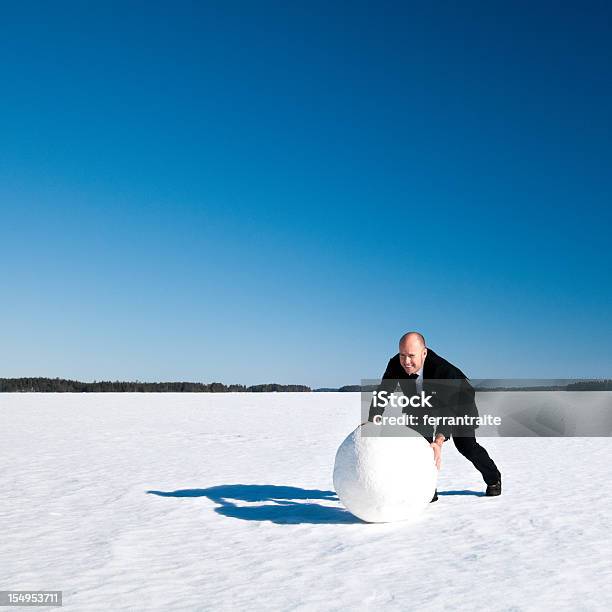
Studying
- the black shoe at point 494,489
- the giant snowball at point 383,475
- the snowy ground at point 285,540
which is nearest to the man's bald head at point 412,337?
the giant snowball at point 383,475

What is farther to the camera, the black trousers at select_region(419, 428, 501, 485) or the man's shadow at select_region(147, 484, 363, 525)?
the black trousers at select_region(419, 428, 501, 485)

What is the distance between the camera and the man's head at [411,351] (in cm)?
626

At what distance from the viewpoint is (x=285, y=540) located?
553cm

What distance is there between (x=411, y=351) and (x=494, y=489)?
2419 mm

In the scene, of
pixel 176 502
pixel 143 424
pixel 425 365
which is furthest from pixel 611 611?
pixel 143 424

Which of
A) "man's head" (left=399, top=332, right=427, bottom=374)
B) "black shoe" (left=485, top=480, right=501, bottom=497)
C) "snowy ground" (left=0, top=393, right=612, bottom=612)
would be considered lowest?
"snowy ground" (left=0, top=393, right=612, bottom=612)

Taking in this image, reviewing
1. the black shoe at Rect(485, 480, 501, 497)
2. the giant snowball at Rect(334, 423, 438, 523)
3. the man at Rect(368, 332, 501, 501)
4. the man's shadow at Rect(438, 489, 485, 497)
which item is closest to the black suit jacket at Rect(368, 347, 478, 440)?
the man at Rect(368, 332, 501, 501)

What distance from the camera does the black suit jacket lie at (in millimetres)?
6547

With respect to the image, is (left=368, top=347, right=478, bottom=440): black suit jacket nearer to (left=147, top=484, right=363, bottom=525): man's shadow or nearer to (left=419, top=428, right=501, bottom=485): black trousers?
(left=419, top=428, right=501, bottom=485): black trousers

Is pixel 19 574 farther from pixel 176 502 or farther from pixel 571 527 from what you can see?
pixel 571 527

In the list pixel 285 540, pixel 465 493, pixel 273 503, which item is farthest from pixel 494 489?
pixel 285 540

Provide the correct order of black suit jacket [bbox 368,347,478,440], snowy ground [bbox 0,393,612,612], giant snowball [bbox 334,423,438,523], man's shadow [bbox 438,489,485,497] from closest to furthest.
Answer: snowy ground [bbox 0,393,612,612] < giant snowball [bbox 334,423,438,523] < black suit jacket [bbox 368,347,478,440] < man's shadow [bbox 438,489,485,497]

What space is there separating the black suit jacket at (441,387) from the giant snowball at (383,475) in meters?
0.70

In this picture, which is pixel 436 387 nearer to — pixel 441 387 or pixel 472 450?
pixel 441 387
